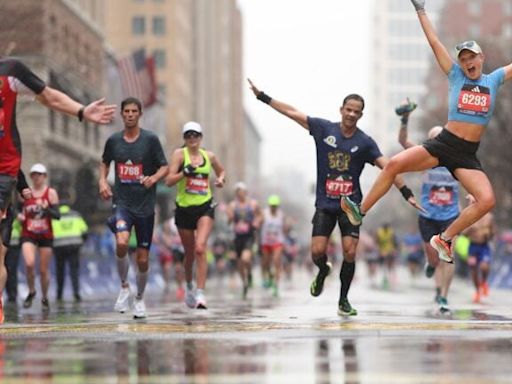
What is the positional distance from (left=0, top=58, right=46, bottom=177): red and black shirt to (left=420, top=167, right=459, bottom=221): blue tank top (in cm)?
592

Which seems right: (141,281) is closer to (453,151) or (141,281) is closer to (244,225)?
(453,151)

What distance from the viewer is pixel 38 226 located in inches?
708

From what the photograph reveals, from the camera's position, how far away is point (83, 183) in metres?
47.5

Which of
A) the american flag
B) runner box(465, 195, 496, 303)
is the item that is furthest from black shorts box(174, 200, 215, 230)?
the american flag

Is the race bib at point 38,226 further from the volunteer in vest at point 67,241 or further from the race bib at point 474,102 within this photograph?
the race bib at point 474,102

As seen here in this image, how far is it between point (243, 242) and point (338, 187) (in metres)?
10.8

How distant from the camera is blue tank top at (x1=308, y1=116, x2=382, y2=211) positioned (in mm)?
12883

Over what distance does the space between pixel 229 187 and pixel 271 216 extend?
125m

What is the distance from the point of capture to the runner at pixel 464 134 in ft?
37.4

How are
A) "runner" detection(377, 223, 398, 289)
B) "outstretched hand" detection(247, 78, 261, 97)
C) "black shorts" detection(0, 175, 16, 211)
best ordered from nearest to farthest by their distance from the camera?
"black shorts" detection(0, 175, 16, 211), "outstretched hand" detection(247, 78, 261, 97), "runner" detection(377, 223, 398, 289)

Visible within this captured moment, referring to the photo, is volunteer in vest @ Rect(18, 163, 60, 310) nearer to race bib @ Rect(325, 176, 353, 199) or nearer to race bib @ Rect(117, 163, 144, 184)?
race bib @ Rect(117, 163, 144, 184)

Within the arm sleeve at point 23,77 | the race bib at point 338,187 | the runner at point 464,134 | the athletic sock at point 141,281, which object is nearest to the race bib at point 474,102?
the runner at point 464,134

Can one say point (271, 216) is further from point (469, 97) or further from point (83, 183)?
point (83, 183)

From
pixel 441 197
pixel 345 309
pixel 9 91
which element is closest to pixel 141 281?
pixel 345 309
